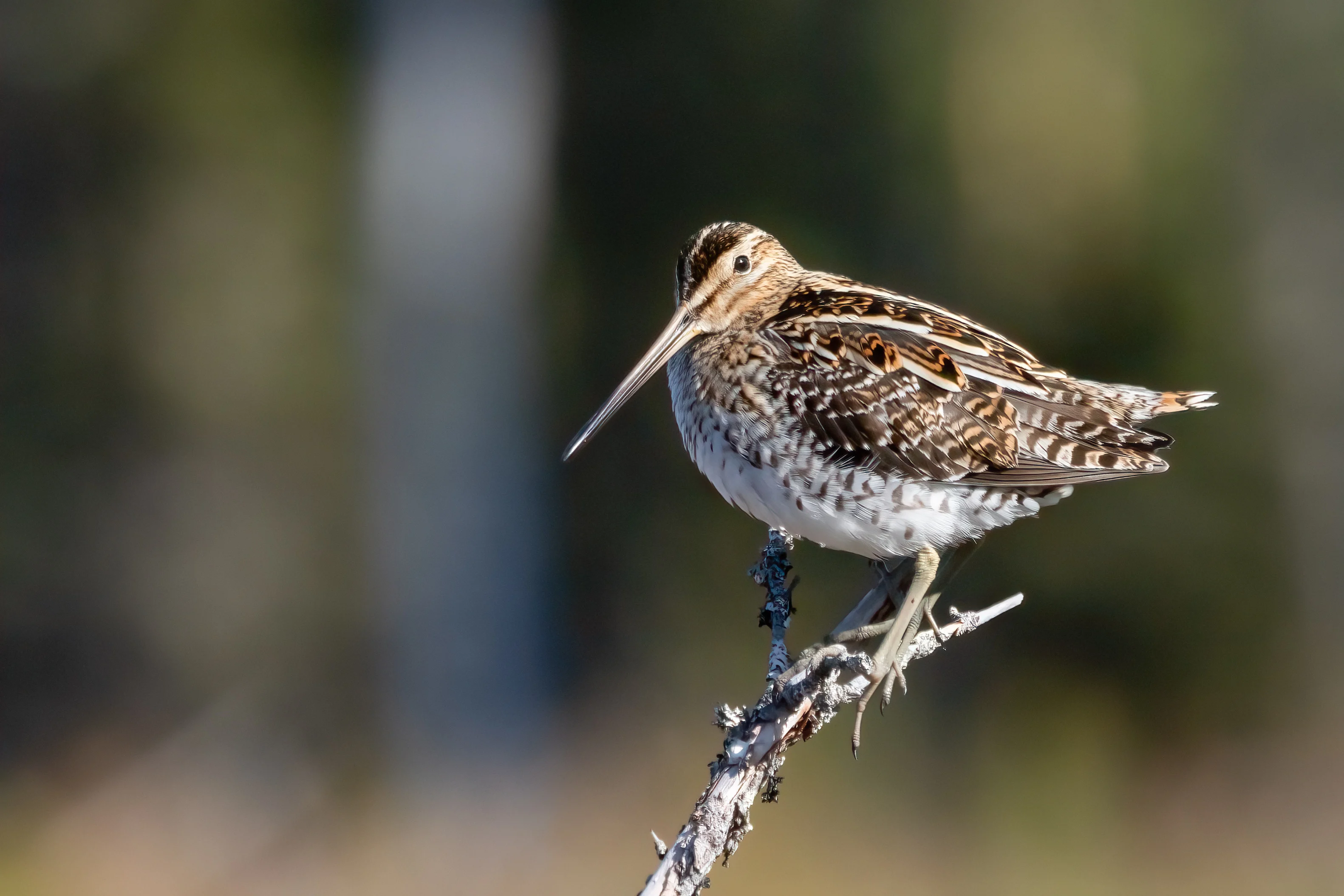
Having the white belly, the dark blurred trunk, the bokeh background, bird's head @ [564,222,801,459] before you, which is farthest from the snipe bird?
the dark blurred trunk

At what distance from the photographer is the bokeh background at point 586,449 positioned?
9.48 m

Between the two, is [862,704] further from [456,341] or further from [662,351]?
[456,341]

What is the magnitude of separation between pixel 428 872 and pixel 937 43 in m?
7.18

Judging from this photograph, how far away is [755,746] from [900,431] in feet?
3.61

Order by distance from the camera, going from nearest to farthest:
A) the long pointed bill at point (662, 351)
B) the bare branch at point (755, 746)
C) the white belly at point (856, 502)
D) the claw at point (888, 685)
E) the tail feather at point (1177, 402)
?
1. the bare branch at point (755, 746)
2. the claw at point (888, 685)
3. the white belly at point (856, 502)
4. the tail feather at point (1177, 402)
5. the long pointed bill at point (662, 351)

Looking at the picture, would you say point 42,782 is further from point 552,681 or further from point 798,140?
point 798,140

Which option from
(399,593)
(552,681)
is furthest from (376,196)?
(552,681)

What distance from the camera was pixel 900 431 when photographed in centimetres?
389

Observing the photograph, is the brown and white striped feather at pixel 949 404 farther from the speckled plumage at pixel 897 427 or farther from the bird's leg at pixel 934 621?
the bird's leg at pixel 934 621

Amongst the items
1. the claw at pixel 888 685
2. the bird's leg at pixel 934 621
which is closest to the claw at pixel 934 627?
the bird's leg at pixel 934 621

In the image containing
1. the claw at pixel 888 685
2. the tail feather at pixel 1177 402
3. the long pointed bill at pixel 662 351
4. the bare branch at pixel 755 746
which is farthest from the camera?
the long pointed bill at pixel 662 351

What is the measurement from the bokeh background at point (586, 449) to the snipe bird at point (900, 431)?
15.9 ft

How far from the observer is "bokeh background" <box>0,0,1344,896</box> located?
9.48 m

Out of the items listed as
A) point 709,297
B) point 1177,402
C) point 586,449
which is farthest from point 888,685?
point 586,449
